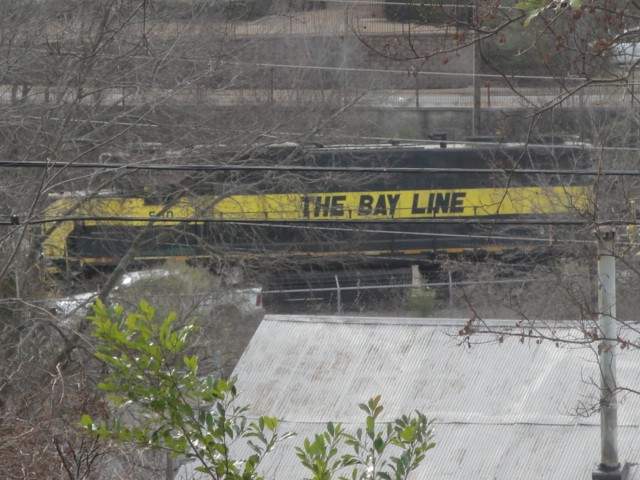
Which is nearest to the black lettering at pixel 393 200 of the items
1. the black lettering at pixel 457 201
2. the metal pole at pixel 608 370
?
the black lettering at pixel 457 201

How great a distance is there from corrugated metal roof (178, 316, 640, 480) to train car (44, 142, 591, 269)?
1881 mm

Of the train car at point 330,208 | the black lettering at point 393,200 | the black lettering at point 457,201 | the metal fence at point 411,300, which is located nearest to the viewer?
the train car at point 330,208

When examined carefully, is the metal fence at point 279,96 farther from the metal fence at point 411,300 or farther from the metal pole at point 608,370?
the metal fence at point 411,300

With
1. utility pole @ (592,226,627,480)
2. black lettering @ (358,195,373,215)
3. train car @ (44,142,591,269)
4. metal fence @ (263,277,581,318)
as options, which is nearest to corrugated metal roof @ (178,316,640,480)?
utility pole @ (592,226,627,480)

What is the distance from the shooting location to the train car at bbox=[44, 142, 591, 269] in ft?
51.4

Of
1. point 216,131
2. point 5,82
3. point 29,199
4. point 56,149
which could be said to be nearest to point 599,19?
point 56,149

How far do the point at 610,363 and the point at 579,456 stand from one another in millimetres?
1348

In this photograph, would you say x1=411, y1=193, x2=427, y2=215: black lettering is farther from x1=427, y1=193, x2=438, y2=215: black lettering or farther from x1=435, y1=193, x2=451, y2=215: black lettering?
x1=435, y1=193, x2=451, y2=215: black lettering

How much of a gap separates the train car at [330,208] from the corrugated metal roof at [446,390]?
1881 millimetres

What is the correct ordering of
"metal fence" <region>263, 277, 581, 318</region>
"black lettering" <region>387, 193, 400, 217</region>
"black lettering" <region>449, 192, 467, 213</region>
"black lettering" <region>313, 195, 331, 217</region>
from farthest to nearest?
"black lettering" <region>387, 193, 400, 217</region> < "black lettering" <region>449, 192, 467, 213</region> < "black lettering" <region>313, 195, 331, 217</region> < "metal fence" <region>263, 277, 581, 318</region>

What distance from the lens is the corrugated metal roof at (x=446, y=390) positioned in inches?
387

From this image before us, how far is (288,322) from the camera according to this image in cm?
1267

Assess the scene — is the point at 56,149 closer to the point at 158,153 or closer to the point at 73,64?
the point at 73,64

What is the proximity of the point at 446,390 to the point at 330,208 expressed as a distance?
4920mm
